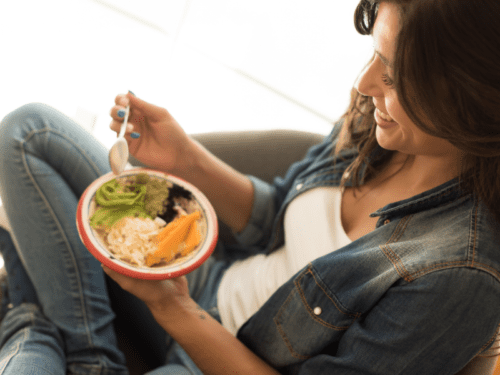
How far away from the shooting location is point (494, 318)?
2.05 feet

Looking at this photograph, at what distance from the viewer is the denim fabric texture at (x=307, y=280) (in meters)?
0.64

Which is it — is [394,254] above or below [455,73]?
below

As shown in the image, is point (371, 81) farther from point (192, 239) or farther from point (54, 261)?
point (54, 261)

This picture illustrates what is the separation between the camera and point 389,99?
0.69 m

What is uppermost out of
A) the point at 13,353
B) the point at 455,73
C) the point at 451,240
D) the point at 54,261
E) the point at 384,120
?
the point at 455,73

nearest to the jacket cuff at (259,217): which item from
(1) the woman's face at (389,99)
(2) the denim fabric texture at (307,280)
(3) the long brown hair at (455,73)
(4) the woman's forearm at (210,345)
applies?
(2) the denim fabric texture at (307,280)

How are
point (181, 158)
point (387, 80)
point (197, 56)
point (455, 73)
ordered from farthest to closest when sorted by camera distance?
point (197, 56)
point (181, 158)
point (387, 80)
point (455, 73)

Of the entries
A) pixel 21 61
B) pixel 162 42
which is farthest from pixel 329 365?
pixel 162 42

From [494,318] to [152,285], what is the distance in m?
0.62

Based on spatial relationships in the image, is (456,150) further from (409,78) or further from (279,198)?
(279,198)

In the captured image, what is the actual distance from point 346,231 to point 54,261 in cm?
69

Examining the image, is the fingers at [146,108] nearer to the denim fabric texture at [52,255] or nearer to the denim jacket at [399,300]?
the denim fabric texture at [52,255]

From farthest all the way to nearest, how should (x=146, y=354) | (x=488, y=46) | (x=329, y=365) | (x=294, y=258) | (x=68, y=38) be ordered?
(x=68, y=38) → (x=146, y=354) → (x=294, y=258) → (x=329, y=365) → (x=488, y=46)

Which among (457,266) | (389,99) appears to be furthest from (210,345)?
(389,99)
